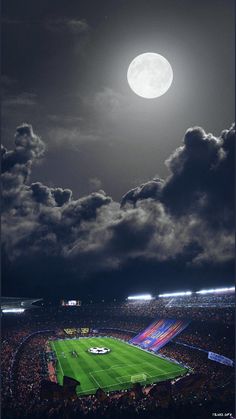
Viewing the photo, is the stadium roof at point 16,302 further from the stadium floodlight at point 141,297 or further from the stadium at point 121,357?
the stadium floodlight at point 141,297

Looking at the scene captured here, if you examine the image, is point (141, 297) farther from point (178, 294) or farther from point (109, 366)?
point (109, 366)

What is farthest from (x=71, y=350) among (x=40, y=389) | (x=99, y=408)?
(x=99, y=408)

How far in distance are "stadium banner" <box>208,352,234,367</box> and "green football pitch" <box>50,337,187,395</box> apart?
3019mm

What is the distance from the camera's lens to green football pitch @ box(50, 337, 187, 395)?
33.1 m

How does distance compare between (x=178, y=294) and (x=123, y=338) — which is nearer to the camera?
(x=123, y=338)

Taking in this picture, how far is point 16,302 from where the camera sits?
41.8 m

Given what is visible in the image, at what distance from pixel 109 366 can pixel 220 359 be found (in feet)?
39.6

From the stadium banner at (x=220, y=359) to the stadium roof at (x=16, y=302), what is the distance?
20224 millimetres

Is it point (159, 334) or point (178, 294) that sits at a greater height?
point (178, 294)

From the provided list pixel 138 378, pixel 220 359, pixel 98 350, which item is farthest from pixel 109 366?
pixel 220 359

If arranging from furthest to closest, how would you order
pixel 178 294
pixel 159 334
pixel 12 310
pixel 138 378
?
pixel 178 294 < pixel 159 334 < pixel 12 310 < pixel 138 378

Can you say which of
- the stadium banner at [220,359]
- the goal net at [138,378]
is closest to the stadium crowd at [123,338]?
the stadium banner at [220,359]

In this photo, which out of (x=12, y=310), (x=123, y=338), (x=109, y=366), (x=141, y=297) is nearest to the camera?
(x=109, y=366)

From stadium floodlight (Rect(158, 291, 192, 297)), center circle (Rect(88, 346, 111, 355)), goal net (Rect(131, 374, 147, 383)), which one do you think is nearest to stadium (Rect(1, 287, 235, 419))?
center circle (Rect(88, 346, 111, 355))
